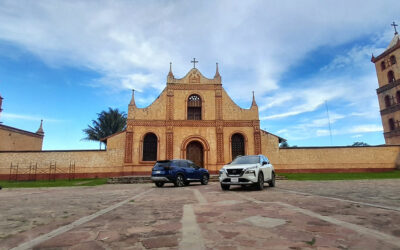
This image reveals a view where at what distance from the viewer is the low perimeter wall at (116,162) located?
19781mm

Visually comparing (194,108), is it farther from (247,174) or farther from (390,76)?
(390,76)

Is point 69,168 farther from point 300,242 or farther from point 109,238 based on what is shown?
point 300,242

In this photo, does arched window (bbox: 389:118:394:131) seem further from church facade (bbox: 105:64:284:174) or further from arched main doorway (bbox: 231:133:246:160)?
arched main doorway (bbox: 231:133:246:160)

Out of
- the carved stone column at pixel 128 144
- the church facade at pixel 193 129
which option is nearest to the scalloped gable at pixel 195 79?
the church facade at pixel 193 129

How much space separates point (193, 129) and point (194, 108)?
257 cm

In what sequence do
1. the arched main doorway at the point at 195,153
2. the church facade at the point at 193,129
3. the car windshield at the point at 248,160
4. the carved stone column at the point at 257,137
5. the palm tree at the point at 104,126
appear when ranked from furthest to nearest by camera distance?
the palm tree at the point at 104,126
the arched main doorway at the point at 195,153
the carved stone column at the point at 257,137
the church facade at the point at 193,129
the car windshield at the point at 248,160

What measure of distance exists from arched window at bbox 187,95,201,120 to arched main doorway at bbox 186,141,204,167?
110 inches

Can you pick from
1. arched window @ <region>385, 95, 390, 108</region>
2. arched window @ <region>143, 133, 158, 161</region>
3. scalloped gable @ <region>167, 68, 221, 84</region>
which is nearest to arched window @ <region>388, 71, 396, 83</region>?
arched window @ <region>385, 95, 390, 108</region>

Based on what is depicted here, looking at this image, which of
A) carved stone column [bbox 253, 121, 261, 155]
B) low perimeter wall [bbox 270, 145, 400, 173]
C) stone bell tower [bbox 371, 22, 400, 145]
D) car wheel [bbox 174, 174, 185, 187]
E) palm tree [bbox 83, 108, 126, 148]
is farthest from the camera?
palm tree [bbox 83, 108, 126, 148]

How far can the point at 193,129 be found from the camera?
21094mm

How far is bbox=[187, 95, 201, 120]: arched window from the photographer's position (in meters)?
22.1

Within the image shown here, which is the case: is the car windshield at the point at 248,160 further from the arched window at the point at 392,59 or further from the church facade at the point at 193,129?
the arched window at the point at 392,59

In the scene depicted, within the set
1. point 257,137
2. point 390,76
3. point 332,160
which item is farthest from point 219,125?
point 390,76

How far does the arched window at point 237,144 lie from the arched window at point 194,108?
13.9 feet
